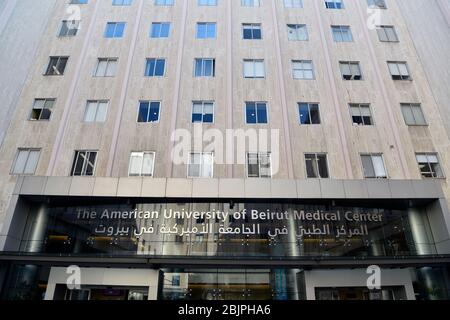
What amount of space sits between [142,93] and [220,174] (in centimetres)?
755

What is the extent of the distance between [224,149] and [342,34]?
12982mm

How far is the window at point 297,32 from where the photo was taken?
21688 millimetres

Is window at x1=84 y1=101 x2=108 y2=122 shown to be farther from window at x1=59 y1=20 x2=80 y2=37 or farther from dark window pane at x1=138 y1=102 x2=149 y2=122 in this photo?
window at x1=59 y1=20 x2=80 y2=37

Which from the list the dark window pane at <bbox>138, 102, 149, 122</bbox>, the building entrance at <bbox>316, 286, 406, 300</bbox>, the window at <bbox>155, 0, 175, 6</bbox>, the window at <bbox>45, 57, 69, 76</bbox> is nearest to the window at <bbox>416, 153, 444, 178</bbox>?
the building entrance at <bbox>316, 286, 406, 300</bbox>

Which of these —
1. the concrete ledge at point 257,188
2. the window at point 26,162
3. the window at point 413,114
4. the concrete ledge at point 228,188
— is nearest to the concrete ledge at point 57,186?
the concrete ledge at point 228,188

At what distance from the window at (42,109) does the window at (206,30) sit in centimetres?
1087

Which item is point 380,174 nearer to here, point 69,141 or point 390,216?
point 390,216

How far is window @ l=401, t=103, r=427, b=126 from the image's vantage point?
18731 mm

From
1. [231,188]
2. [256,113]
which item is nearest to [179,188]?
[231,188]

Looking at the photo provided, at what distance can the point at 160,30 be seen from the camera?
21906 mm

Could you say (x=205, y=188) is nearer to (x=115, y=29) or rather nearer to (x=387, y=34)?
(x=115, y=29)

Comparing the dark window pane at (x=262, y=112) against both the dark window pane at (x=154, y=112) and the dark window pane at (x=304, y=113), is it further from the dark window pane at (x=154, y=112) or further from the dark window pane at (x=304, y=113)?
the dark window pane at (x=154, y=112)

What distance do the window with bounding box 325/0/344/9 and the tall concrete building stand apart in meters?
0.18
